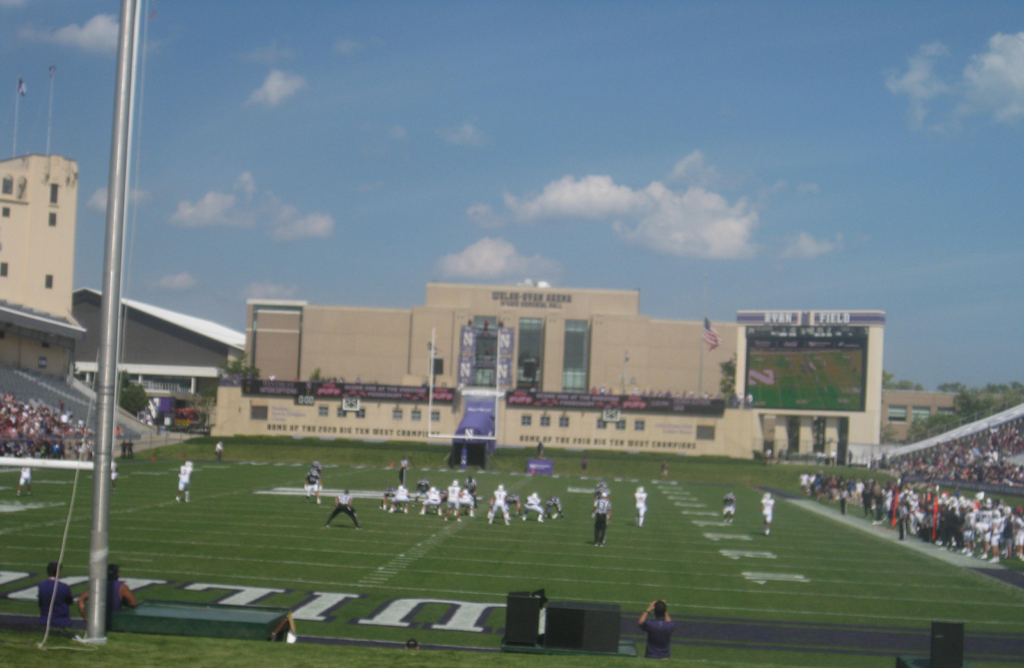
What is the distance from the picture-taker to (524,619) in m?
10.4

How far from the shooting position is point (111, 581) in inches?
397

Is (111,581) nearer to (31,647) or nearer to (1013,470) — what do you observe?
(31,647)

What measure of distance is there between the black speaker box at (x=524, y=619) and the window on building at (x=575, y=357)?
71238 mm

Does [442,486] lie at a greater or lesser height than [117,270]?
lesser

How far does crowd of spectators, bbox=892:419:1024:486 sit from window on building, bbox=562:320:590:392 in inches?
1095

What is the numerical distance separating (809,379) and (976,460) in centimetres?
1326

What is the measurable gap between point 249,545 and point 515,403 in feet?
148

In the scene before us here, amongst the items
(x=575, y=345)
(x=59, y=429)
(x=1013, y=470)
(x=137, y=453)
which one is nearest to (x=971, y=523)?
(x=1013, y=470)

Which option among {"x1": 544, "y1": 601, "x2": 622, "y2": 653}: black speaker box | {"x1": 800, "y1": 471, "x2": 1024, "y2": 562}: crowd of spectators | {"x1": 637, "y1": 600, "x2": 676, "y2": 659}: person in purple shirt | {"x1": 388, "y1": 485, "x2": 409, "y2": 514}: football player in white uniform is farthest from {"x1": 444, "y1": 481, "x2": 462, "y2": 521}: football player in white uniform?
{"x1": 544, "y1": 601, "x2": 622, "y2": 653}: black speaker box

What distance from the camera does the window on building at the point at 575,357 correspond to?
81688mm

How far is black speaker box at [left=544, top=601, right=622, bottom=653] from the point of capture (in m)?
10.3

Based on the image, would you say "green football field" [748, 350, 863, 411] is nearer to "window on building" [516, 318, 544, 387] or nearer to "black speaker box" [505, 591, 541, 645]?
"window on building" [516, 318, 544, 387]

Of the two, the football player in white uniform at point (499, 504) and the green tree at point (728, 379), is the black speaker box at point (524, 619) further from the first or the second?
the green tree at point (728, 379)

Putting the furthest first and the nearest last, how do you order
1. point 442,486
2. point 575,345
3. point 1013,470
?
1. point 575,345
2. point 1013,470
3. point 442,486
